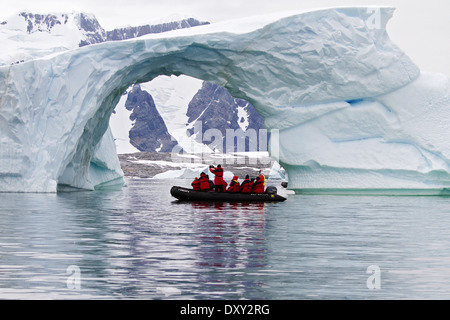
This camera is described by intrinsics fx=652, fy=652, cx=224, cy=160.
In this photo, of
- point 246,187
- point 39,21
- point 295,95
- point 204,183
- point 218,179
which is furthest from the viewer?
point 39,21

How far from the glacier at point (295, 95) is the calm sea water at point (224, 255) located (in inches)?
282

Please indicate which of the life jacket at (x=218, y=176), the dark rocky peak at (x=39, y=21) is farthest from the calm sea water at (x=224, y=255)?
the dark rocky peak at (x=39, y=21)

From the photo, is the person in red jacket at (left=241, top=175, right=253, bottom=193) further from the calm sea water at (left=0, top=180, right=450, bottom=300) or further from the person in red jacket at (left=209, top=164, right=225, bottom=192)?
the calm sea water at (left=0, top=180, right=450, bottom=300)

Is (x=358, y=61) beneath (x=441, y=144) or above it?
above

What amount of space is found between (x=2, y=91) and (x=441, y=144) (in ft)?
54.0

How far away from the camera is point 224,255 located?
31.4 feet

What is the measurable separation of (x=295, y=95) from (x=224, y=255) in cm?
1664

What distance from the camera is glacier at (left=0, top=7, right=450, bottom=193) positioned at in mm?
23844

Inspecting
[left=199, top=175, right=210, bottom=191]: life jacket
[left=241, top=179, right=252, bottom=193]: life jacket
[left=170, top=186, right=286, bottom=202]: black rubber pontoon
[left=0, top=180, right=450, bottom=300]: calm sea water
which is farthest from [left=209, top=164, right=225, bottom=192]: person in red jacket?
[left=0, top=180, right=450, bottom=300]: calm sea water

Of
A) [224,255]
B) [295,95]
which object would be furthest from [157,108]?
[224,255]

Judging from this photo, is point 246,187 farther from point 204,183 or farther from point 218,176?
point 204,183

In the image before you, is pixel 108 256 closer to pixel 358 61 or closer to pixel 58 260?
pixel 58 260
